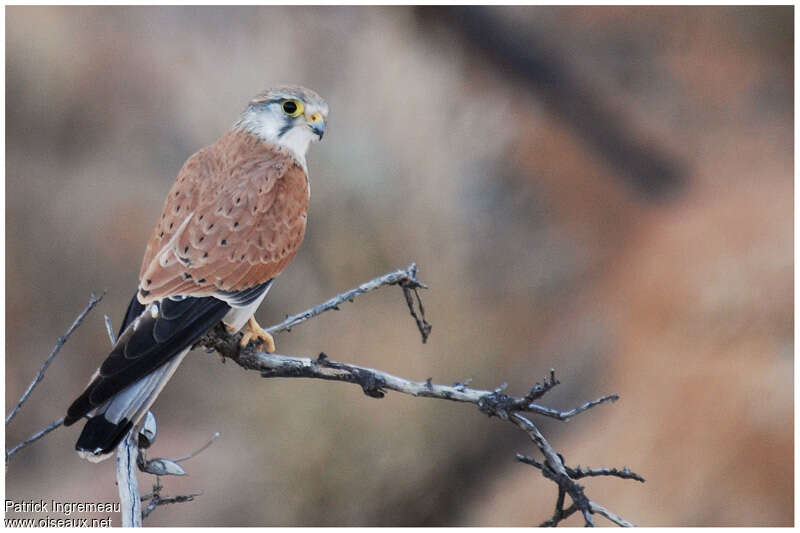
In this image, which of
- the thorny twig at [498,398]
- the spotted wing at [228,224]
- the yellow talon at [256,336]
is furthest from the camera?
the yellow talon at [256,336]

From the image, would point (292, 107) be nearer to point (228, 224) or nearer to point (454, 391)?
point (228, 224)

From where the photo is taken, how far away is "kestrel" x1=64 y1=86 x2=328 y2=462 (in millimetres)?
1815

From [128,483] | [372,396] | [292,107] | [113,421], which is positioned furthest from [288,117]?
[128,483]

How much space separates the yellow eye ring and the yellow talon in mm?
540

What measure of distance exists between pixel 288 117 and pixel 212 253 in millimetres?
430

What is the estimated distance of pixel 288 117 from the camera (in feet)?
7.11

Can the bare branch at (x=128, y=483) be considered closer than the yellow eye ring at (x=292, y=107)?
Yes

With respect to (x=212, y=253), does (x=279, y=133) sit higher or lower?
higher

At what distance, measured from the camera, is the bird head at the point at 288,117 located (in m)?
2.13

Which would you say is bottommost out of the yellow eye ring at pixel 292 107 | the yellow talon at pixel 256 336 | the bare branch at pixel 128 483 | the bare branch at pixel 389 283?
the bare branch at pixel 128 483

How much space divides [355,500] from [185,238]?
4.33 ft

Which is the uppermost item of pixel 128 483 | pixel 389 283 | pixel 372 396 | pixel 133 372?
pixel 389 283

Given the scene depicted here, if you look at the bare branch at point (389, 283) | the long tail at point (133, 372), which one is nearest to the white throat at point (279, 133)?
the bare branch at point (389, 283)

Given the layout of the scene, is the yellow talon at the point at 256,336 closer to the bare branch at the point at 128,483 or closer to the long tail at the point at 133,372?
the long tail at the point at 133,372
